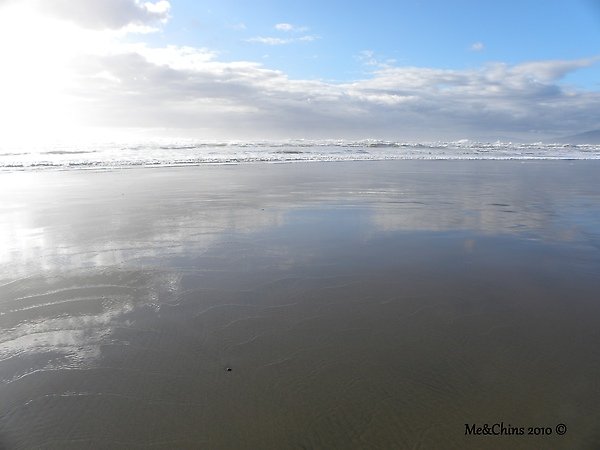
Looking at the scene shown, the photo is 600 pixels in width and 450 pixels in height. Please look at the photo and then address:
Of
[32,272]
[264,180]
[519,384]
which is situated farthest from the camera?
[264,180]

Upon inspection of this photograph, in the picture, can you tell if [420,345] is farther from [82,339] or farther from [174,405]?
[82,339]

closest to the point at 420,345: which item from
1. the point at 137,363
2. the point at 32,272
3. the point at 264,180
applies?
the point at 137,363

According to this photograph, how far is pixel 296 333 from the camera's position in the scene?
416 cm

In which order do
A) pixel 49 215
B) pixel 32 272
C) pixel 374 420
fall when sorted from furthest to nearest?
pixel 49 215
pixel 32 272
pixel 374 420

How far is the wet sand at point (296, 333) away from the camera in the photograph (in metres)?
2.91

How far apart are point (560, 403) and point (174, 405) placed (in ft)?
9.76

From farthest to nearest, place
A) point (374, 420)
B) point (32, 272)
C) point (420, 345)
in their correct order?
point (32, 272), point (420, 345), point (374, 420)

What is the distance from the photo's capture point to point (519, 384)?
333cm

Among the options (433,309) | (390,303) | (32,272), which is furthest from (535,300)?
(32,272)

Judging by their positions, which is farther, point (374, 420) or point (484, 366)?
point (484, 366)

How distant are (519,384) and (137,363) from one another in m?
3.30

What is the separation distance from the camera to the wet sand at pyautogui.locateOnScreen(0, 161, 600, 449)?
2.91m

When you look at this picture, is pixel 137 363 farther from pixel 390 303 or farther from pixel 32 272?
pixel 32 272

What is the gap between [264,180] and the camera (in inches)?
684
